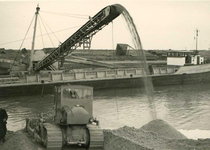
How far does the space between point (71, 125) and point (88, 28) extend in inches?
453

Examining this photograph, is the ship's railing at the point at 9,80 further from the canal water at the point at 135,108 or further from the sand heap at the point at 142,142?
the sand heap at the point at 142,142

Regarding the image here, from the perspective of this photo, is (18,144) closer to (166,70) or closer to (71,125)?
(71,125)

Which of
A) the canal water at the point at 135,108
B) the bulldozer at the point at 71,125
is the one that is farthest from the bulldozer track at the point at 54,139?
the canal water at the point at 135,108

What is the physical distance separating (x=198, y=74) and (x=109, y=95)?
1388 centimetres

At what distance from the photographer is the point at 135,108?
21.5m

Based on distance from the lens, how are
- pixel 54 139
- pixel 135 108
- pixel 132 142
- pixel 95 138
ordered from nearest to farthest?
1. pixel 54 139
2. pixel 132 142
3. pixel 95 138
4. pixel 135 108

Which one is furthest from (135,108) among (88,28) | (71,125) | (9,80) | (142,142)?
(71,125)

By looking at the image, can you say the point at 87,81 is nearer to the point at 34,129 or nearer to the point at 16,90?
the point at 16,90

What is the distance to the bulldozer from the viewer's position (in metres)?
8.90

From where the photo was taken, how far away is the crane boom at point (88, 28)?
16750 mm

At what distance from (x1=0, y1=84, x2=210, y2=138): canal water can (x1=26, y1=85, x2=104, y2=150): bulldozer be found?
5.13 metres

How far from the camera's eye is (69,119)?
8852 mm

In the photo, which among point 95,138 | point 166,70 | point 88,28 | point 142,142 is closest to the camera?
point 95,138

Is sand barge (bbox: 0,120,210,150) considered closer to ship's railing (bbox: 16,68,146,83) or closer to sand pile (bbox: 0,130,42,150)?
sand pile (bbox: 0,130,42,150)
